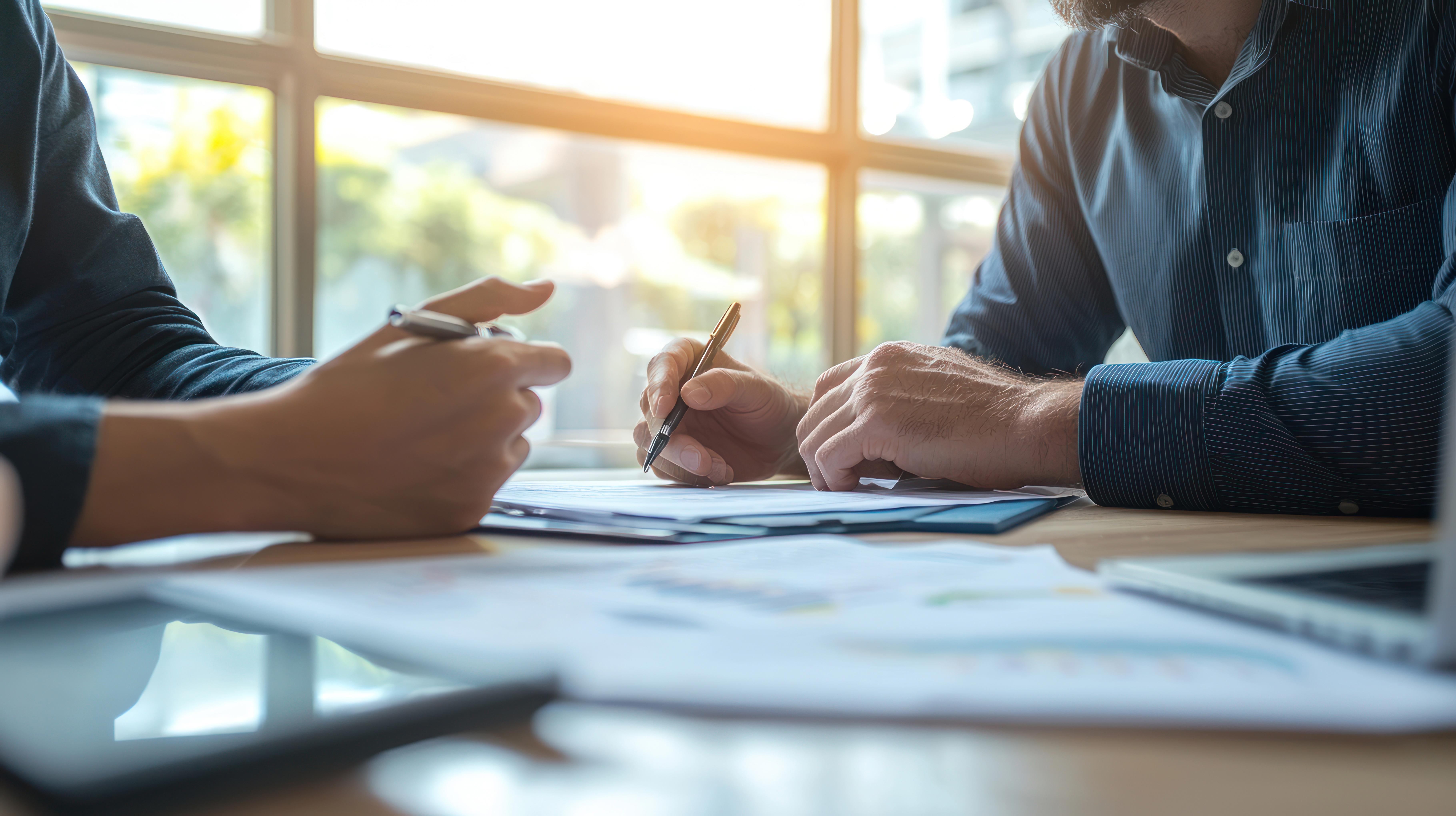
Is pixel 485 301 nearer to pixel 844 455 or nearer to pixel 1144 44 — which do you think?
pixel 844 455

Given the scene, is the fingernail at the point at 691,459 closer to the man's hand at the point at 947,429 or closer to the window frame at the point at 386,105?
the man's hand at the point at 947,429

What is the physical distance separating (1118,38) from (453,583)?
1134 millimetres

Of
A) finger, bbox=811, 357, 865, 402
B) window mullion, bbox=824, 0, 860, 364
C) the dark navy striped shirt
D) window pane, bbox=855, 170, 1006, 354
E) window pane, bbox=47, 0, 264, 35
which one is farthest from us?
window pane, bbox=855, 170, 1006, 354

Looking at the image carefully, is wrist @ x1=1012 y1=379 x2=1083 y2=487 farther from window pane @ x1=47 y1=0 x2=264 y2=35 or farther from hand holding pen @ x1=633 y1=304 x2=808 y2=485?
window pane @ x1=47 y1=0 x2=264 y2=35

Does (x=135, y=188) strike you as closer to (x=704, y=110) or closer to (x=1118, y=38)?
(x=704, y=110)

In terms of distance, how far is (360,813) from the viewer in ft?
0.62

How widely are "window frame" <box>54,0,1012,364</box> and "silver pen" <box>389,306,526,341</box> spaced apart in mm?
1596

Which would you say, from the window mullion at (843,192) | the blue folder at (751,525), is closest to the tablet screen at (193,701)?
the blue folder at (751,525)

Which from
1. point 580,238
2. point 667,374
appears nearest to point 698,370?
point 667,374

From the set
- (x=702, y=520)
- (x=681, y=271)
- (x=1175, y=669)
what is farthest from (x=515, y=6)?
(x=1175, y=669)

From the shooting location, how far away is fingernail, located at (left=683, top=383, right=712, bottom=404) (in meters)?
0.91

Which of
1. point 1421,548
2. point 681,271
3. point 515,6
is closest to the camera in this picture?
point 1421,548

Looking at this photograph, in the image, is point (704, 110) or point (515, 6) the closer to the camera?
point (515, 6)

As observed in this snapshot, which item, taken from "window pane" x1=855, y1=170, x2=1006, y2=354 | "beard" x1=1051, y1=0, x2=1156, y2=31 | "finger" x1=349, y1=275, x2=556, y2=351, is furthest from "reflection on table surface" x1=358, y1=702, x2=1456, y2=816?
"window pane" x1=855, y1=170, x2=1006, y2=354
